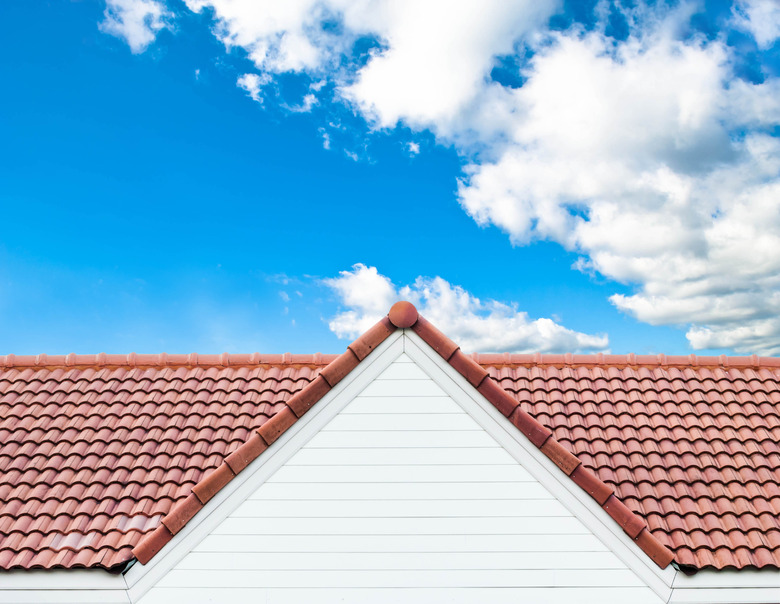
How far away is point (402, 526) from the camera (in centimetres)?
539

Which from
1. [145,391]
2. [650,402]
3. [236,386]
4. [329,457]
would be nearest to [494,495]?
[329,457]

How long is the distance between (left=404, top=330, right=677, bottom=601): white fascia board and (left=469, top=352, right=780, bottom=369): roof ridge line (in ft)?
11.1

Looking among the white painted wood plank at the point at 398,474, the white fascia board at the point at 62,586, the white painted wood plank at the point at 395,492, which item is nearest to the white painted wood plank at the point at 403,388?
the white painted wood plank at the point at 398,474

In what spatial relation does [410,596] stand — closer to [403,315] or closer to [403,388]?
[403,388]

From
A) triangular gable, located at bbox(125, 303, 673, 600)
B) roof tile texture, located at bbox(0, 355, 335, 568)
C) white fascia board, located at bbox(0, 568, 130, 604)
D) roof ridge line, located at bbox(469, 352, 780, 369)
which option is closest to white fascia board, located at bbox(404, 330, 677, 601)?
triangular gable, located at bbox(125, 303, 673, 600)

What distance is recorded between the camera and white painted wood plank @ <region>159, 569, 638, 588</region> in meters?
5.34

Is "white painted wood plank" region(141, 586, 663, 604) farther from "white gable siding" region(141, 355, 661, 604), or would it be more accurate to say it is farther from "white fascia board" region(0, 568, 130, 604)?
"white fascia board" region(0, 568, 130, 604)

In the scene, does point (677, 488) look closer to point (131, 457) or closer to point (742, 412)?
point (742, 412)

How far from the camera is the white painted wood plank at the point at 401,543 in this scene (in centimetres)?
536

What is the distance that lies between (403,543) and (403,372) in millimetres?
1691

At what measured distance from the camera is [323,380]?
5426 millimetres

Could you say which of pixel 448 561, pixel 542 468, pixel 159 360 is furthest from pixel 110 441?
pixel 542 468

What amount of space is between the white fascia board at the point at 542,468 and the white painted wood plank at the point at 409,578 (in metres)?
0.23

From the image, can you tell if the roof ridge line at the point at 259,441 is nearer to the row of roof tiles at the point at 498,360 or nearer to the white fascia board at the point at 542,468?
the white fascia board at the point at 542,468
